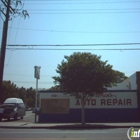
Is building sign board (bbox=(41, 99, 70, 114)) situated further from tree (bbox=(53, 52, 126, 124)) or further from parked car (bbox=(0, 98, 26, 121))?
tree (bbox=(53, 52, 126, 124))

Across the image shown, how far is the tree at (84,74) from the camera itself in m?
23.8

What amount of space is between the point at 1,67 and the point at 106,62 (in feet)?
45.9

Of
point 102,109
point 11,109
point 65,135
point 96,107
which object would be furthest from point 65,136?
point 11,109

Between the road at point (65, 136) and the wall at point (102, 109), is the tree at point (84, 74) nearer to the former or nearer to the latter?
the wall at point (102, 109)

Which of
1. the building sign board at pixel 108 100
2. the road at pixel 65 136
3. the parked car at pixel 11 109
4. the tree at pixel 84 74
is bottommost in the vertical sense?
the road at pixel 65 136

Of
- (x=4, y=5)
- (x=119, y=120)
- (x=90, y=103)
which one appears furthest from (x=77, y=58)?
(x=4, y=5)

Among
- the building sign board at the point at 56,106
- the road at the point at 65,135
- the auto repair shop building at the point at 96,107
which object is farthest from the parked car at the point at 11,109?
the road at the point at 65,135

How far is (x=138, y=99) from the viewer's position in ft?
98.2

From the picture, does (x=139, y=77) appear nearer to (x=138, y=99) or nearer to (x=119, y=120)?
(x=138, y=99)

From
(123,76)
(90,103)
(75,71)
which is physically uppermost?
(123,76)

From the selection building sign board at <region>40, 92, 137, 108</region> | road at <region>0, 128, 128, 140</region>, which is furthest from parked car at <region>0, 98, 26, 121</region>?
road at <region>0, 128, 128, 140</region>

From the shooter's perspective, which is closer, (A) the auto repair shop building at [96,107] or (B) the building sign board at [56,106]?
(A) the auto repair shop building at [96,107]

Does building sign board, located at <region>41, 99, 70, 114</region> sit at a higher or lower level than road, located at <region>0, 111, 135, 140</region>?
higher

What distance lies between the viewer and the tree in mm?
23797
